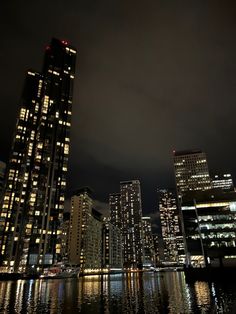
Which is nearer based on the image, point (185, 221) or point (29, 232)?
point (185, 221)

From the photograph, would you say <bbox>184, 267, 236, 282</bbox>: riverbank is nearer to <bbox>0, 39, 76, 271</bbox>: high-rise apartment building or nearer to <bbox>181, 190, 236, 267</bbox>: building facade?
<bbox>181, 190, 236, 267</bbox>: building facade

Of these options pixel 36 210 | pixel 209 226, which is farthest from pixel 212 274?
pixel 36 210

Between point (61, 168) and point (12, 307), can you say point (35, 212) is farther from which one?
point (12, 307)

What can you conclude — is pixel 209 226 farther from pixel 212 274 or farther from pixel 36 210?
pixel 36 210

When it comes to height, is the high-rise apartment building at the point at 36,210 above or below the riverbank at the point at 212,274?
above

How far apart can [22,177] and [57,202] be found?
118ft

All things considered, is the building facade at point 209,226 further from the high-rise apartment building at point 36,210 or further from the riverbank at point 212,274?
the high-rise apartment building at point 36,210

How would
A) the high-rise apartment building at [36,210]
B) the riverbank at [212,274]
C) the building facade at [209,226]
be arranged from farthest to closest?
the high-rise apartment building at [36,210], the building facade at [209,226], the riverbank at [212,274]

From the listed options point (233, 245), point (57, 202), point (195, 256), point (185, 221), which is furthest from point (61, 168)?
point (233, 245)

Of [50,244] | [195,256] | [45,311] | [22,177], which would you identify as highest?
[22,177]

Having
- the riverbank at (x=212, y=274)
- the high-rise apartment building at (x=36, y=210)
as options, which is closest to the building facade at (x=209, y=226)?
the riverbank at (x=212, y=274)

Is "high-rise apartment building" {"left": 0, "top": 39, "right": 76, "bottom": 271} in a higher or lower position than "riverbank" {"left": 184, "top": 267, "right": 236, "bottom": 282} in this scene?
higher

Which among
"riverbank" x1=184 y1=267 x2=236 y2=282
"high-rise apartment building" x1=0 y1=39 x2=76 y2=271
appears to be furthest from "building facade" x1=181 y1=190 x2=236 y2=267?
"high-rise apartment building" x1=0 y1=39 x2=76 y2=271

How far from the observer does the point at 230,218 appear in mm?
124875
